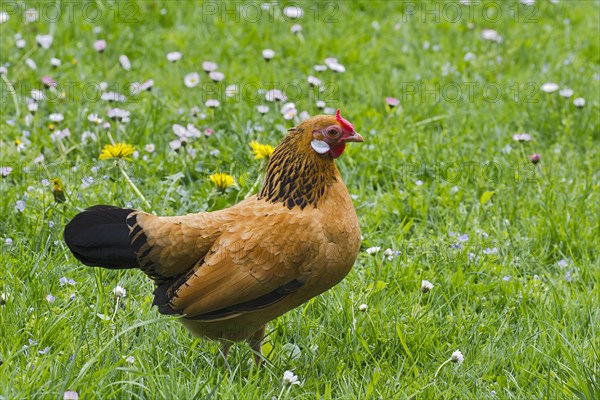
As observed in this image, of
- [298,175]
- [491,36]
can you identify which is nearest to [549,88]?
[491,36]

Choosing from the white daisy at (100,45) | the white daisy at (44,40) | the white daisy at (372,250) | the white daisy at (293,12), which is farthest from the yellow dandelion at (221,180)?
the white daisy at (293,12)

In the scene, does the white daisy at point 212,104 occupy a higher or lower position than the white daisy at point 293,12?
higher

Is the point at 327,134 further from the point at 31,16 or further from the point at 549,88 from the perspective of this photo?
the point at 31,16

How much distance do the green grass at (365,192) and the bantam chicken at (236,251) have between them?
0.22 meters

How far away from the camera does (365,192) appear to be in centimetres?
554

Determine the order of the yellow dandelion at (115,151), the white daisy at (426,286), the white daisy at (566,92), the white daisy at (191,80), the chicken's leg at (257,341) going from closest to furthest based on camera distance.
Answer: the chicken's leg at (257,341) < the white daisy at (426,286) < the yellow dandelion at (115,151) < the white daisy at (191,80) < the white daisy at (566,92)

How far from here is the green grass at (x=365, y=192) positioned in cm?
376

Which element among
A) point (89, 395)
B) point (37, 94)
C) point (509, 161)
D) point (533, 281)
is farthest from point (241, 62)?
point (89, 395)

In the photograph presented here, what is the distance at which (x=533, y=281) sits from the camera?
4.65m

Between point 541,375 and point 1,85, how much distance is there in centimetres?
431

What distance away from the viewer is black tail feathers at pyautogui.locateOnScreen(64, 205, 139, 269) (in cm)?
350

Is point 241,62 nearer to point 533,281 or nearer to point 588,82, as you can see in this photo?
point 588,82

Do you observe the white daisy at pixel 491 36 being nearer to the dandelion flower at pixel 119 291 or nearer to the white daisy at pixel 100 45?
the white daisy at pixel 100 45

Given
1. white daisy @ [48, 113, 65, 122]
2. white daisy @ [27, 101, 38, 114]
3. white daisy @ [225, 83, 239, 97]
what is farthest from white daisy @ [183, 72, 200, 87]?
white daisy @ [27, 101, 38, 114]
